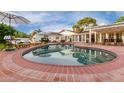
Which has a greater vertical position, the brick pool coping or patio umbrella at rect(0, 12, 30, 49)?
patio umbrella at rect(0, 12, 30, 49)

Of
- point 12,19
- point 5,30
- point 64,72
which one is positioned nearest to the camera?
point 64,72

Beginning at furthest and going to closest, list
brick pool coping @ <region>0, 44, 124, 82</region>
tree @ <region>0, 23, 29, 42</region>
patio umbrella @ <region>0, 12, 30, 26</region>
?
tree @ <region>0, 23, 29, 42</region>, patio umbrella @ <region>0, 12, 30, 26</region>, brick pool coping @ <region>0, 44, 124, 82</region>

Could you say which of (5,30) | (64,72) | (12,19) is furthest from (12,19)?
(64,72)

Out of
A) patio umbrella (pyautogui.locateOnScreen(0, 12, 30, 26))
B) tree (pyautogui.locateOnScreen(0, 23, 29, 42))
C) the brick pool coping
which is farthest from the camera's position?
tree (pyautogui.locateOnScreen(0, 23, 29, 42))

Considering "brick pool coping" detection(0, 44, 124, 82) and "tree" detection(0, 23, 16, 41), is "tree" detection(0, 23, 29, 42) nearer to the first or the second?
"tree" detection(0, 23, 16, 41)

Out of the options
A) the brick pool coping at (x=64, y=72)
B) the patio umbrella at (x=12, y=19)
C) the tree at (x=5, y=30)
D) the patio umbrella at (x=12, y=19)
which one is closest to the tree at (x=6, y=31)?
the tree at (x=5, y=30)

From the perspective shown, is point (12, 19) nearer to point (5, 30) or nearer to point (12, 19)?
point (12, 19)

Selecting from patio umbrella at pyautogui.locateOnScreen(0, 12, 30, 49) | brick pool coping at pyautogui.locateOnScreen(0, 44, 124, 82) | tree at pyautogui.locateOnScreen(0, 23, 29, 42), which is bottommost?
brick pool coping at pyautogui.locateOnScreen(0, 44, 124, 82)

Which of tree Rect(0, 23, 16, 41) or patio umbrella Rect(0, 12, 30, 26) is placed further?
tree Rect(0, 23, 16, 41)

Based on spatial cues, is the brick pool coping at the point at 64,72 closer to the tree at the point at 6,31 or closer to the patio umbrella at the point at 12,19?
the tree at the point at 6,31

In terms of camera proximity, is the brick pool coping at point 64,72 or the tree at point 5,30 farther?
the tree at point 5,30

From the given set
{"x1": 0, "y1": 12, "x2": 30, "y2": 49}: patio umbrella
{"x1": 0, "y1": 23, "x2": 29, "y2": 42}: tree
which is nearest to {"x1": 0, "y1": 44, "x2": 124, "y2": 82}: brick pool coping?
{"x1": 0, "y1": 23, "x2": 29, "y2": 42}: tree
